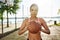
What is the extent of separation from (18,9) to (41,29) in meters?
0.52

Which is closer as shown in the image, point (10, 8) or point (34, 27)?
point (34, 27)

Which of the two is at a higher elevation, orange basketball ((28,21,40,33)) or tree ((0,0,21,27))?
tree ((0,0,21,27))

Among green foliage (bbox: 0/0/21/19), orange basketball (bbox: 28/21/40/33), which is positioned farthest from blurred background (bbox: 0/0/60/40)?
orange basketball (bbox: 28/21/40/33)

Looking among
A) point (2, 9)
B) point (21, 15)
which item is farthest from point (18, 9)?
point (2, 9)

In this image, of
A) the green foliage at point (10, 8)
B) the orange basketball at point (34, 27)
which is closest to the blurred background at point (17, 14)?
the green foliage at point (10, 8)

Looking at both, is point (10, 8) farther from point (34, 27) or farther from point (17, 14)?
point (34, 27)

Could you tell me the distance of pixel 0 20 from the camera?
1.54m

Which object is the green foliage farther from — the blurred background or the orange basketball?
the orange basketball

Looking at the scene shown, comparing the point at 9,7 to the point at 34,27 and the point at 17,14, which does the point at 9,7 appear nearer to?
the point at 17,14

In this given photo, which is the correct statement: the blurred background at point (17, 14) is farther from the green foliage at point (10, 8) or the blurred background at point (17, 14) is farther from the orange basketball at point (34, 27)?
the orange basketball at point (34, 27)

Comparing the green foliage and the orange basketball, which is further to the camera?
the green foliage

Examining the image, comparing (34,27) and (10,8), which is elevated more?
(10,8)

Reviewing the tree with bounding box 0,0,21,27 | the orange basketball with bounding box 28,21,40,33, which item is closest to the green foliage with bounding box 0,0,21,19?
the tree with bounding box 0,0,21,27

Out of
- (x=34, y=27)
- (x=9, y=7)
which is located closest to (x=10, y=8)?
(x=9, y=7)
